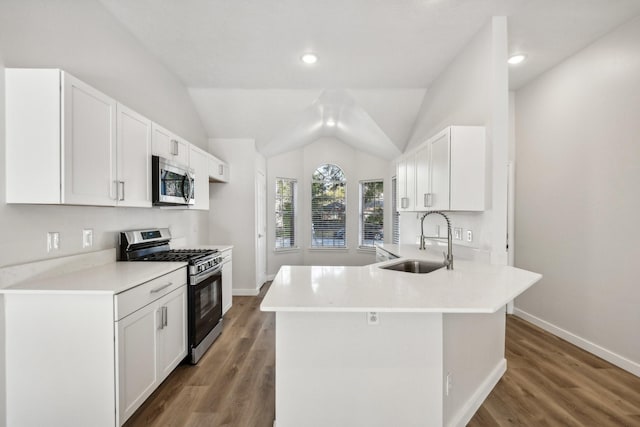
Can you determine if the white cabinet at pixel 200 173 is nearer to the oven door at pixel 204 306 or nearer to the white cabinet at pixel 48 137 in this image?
the oven door at pixel 204 306

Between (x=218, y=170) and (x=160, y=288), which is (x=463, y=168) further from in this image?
(x=218, y=170)

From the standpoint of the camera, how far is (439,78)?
3.54 metres

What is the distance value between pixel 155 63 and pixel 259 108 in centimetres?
146

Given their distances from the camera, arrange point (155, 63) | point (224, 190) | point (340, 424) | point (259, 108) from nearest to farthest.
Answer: point (340, 424) → point (155, 63) → point (259, 108) → point (224, 190)

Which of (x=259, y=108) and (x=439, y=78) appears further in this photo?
(x=259, y=108)

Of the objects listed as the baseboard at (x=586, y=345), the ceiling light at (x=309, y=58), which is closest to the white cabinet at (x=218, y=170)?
the ceiling light at (x=309, y=58)

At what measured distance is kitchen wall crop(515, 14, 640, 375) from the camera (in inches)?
99.3

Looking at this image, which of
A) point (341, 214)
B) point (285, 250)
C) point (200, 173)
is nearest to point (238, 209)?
point (200, 173)

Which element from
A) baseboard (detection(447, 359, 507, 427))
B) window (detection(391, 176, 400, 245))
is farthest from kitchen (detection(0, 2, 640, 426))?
window (detection(391, 176, 400, 245))

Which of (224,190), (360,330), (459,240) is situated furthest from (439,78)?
(224,190)

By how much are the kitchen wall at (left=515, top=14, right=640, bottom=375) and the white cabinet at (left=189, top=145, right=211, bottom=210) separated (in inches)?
160

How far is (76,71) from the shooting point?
2.14 meters

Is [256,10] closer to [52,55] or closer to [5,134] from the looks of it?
[52,55]

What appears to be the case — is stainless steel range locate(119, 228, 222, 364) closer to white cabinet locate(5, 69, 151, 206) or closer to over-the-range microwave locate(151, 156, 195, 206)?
over-the-range microwave locate(151, 156, 195, 206)
